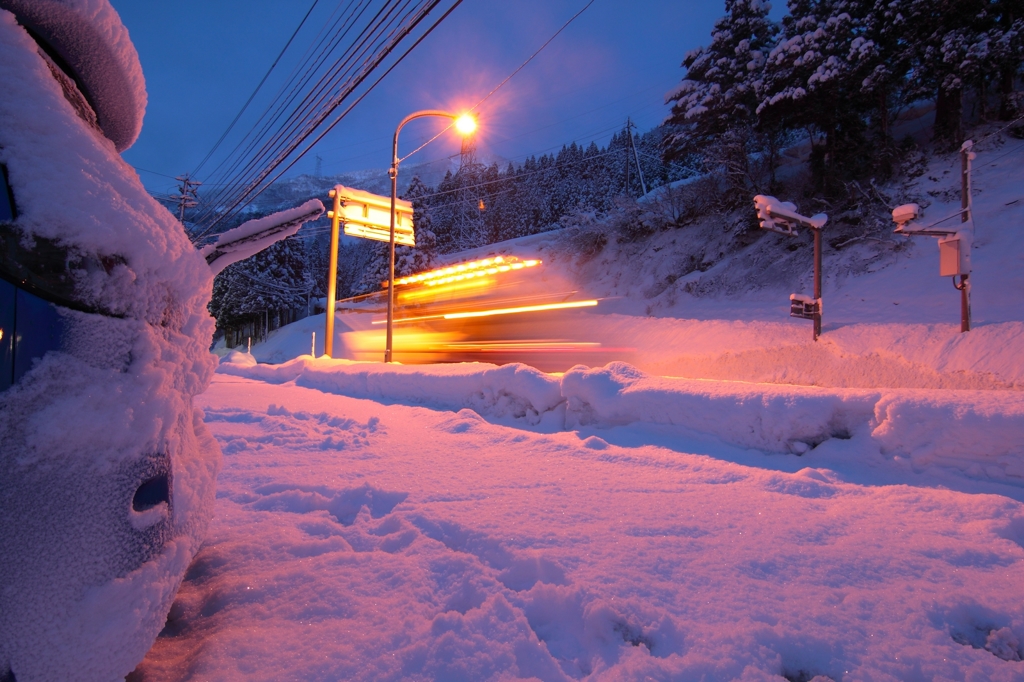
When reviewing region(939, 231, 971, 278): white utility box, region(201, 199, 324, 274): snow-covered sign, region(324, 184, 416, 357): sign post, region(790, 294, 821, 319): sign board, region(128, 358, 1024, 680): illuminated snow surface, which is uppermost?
region(324, 184, 416, 357): sign post

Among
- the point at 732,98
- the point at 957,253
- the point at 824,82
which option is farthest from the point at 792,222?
the point at 732,98

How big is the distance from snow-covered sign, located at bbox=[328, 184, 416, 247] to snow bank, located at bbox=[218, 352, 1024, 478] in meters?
15.1

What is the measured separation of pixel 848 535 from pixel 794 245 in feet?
74.1

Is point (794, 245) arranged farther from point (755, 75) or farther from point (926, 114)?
point (926, 114)

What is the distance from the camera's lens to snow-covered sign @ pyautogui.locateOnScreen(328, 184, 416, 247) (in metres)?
20.2

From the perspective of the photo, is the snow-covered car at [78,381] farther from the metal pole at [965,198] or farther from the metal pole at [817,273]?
the metal pole at [817,273]

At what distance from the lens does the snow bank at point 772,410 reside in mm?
3283

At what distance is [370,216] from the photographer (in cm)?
2144

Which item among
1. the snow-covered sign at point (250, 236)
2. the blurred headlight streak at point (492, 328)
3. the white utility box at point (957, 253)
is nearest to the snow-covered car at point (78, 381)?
the snow-covered sign at point (250, 236)

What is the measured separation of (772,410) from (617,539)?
2.26 m

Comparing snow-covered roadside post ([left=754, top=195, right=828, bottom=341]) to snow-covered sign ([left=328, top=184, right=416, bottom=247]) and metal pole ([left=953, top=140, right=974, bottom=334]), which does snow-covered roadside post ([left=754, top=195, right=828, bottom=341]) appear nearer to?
metal pole ([left=953, top=140, right=974, bottom=334])

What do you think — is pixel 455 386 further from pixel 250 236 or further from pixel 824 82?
pixel 824 82

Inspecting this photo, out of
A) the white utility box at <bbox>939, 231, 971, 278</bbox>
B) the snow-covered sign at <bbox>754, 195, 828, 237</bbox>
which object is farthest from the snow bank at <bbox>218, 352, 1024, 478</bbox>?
the snow-covered sign at <bbox>754, 195, 828, 237</bbox>

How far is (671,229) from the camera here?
29312 millimetres
